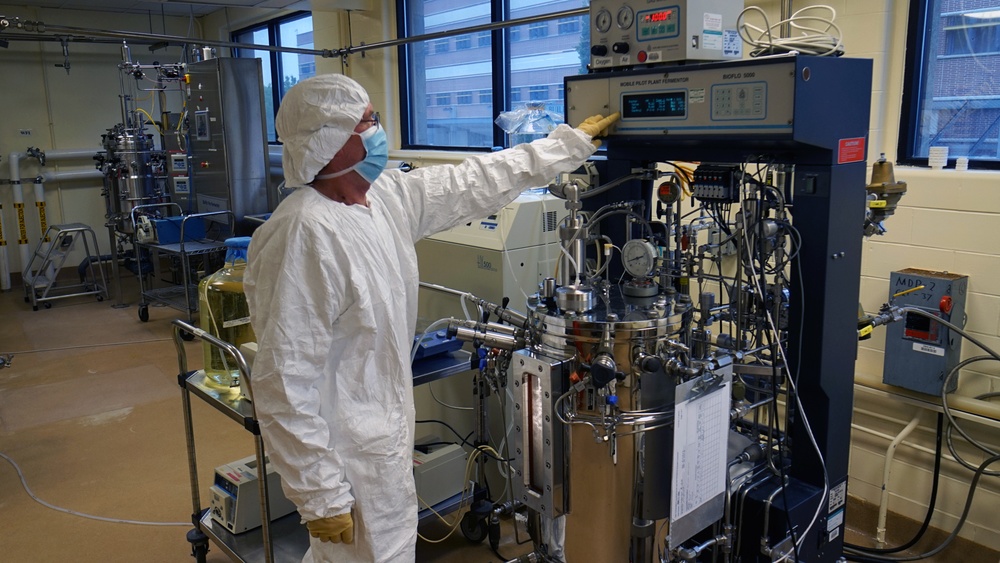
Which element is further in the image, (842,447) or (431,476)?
(431,476)

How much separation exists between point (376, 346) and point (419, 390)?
1.32 metres

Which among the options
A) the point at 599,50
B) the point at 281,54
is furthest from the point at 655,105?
the point at 281,54

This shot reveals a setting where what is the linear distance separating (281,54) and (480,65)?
125 inches

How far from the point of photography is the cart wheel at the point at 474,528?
254cm

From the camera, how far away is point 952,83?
7.89 ft

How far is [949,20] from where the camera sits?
2385 mm

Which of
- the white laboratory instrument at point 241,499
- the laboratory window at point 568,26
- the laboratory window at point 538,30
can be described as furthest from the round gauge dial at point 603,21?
the laboratory window at point 538,30

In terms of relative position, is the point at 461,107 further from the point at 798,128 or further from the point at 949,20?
the point at 798,128

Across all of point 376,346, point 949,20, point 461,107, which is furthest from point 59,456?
point 949,20

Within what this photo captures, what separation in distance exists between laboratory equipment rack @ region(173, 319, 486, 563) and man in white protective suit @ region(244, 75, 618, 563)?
414 mm

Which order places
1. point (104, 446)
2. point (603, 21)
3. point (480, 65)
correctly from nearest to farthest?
point (603, 21) → point (104, 446) → point (480, 65)

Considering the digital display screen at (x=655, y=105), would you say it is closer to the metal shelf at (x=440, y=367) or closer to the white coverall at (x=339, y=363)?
the white coverall at (x=339, y=363)

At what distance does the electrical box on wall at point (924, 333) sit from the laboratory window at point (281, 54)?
5276mm

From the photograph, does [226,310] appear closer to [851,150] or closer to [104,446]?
[104,446]
